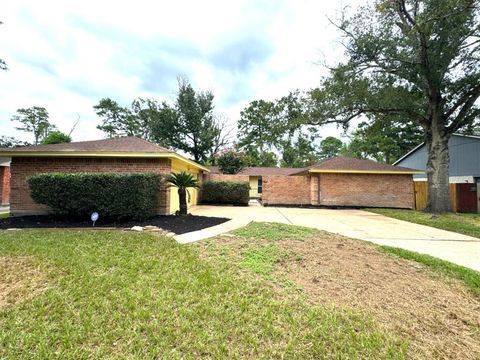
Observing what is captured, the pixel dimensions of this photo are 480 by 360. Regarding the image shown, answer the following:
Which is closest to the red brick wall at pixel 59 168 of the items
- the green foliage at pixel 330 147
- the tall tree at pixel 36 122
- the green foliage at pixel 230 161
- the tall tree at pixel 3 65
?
the tall tree at pixel 3 65

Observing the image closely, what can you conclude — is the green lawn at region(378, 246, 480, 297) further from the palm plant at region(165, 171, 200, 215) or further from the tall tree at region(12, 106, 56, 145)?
the tall tree at region(12, 106, 56, 145)

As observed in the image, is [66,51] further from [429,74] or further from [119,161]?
[429,74]

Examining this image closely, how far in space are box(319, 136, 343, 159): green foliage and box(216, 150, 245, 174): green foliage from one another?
31.2 metres

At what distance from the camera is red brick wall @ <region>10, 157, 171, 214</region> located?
355 inches

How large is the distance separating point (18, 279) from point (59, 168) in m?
7.33

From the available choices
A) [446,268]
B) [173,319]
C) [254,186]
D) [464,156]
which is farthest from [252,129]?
[173,319]

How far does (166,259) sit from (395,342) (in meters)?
3.33

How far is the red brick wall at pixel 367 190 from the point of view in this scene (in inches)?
599

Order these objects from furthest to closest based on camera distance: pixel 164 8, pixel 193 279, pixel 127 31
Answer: pixel 127 31 < pixel 164 8 < pixel 193 279

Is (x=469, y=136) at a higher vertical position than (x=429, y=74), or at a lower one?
lower

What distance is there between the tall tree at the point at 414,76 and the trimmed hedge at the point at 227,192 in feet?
20.6

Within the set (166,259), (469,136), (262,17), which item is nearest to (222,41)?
(262,17)

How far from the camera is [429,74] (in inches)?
456

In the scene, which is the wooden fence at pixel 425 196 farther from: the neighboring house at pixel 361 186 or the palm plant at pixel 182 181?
the palm plant at pixel 182 181
